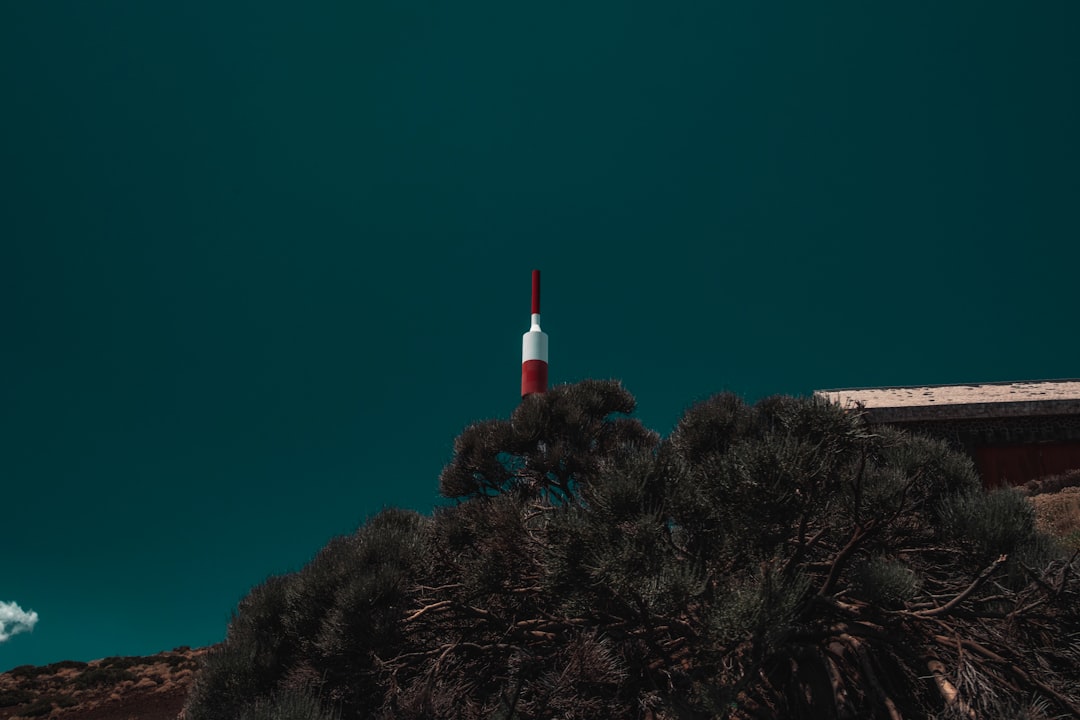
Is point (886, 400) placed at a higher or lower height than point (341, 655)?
higher

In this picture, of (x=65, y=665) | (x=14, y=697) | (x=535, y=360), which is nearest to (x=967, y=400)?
(x=535, y=360)

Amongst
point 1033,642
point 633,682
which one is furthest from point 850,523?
point 633,682

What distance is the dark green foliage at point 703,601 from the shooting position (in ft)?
13.4

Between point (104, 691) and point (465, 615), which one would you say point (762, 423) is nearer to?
point (465, 615)

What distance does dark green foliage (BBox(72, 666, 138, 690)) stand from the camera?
58.9ft

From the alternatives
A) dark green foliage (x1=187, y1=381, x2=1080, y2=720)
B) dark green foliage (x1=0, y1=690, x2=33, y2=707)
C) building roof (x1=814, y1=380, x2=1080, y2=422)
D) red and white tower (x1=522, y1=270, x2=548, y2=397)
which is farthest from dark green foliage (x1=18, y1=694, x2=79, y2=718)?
building roof (x1=814, y1=380, x2=1080, y2=422)

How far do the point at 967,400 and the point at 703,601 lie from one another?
16.6 metres

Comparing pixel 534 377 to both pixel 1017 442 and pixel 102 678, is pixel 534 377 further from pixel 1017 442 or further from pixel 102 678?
pixel 102 678

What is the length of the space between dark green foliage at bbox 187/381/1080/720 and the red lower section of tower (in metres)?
5.09

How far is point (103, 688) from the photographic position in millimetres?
17516

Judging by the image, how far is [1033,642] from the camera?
451 centimetres

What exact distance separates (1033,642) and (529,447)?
606 cm

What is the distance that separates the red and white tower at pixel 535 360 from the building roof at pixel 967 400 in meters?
7.33

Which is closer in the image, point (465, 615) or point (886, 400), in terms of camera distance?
point (465, 615)
